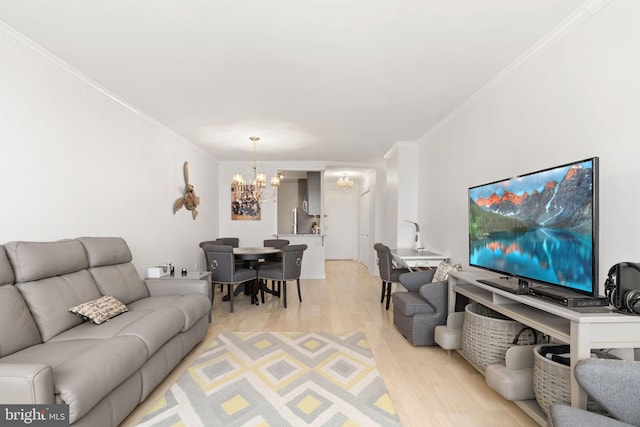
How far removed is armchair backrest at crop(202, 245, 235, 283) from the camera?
14.5 ft

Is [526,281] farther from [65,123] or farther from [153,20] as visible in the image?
[65,123]

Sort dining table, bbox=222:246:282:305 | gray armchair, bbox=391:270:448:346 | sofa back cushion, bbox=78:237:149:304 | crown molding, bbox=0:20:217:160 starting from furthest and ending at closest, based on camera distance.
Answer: dining table, bbox=222:246:282:305 < gray armchair, bbox=391:270:448:346 < sofa back cushion, bbox=78:237:149:304 < crown molding, bbox=0:20:217:160

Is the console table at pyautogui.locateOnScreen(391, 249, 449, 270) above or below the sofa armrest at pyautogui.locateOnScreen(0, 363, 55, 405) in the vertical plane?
above

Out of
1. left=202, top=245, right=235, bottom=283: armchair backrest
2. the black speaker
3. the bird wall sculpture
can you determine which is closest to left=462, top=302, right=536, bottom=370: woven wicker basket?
the black speaker

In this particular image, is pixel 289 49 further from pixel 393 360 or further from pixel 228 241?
pixel 228 241

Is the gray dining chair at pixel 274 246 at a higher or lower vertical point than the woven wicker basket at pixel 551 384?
higher

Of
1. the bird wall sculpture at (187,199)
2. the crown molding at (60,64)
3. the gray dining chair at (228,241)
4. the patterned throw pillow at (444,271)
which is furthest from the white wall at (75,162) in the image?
the patterned throw pillow at (444,271)

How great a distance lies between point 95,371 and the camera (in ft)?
5.48

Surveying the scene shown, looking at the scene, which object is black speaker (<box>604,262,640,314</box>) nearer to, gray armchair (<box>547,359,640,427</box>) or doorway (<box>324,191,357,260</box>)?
gray armchair (<box>547,359,640,427</box>)

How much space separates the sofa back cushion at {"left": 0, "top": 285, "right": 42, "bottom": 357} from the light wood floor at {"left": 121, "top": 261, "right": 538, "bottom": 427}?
762mm

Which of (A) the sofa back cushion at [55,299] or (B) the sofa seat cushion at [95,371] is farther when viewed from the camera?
(A) the sofa back cushion at [55,299]

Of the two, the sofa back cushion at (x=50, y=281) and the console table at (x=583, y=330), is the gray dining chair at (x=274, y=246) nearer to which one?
the sofa back cushion at (x=50, y=281)

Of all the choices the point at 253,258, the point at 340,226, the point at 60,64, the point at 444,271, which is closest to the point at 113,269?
the point at 60,64

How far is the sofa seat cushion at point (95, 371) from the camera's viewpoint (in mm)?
1511
